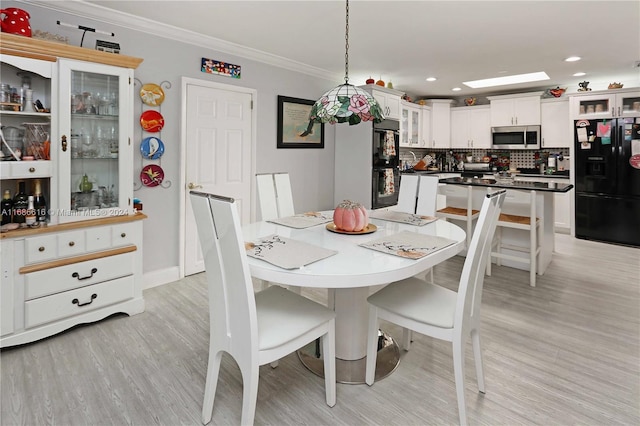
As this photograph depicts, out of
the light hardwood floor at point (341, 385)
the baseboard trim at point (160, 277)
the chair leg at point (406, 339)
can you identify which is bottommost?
the light hardwood floor at point (341, 385)

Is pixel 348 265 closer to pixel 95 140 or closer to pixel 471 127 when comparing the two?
pixel 95 140

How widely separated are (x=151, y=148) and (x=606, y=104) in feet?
19.1

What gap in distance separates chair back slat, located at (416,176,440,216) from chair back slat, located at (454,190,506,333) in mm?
1168

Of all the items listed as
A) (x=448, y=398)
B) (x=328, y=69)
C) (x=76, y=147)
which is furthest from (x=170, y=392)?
(x=328, y=69)

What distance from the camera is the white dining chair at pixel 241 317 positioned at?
4.57 ft

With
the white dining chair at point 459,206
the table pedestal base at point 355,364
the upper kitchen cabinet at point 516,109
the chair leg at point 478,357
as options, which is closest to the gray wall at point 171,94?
the white dining chair at point 459,206

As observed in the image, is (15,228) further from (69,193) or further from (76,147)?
(76,147)

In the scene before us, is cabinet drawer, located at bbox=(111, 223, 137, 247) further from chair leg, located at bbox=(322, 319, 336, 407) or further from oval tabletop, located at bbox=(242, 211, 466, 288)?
chair leg, located at bbox=(322, 319, 336, 407)

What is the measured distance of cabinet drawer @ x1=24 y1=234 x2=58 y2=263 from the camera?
2252mm

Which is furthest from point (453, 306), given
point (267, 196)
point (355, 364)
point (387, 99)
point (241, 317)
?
point (387, 99)

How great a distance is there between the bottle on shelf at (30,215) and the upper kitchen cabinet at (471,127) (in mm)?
6158

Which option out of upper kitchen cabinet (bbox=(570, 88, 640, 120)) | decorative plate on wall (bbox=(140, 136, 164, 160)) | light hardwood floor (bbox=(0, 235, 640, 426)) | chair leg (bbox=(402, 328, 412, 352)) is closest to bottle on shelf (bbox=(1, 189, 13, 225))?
light hardwood floor (bbox=(0, 235, 640, 426))

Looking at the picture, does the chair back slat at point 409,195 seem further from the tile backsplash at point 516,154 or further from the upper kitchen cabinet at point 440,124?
the upper kitchen cabinet at point 440,124

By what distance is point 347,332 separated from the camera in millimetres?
2104
